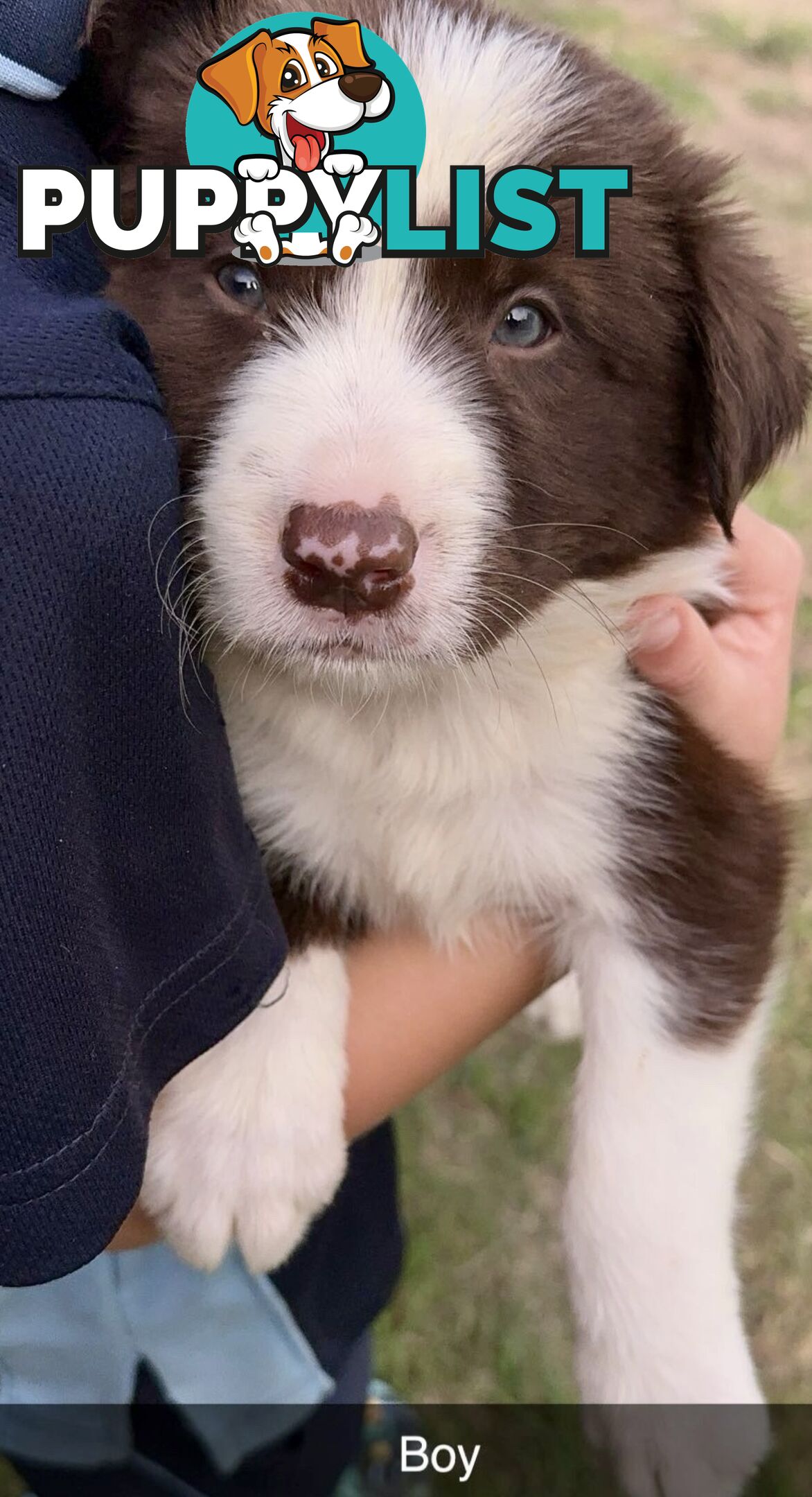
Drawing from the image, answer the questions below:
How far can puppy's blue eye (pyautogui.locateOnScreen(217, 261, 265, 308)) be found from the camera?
1.48 m

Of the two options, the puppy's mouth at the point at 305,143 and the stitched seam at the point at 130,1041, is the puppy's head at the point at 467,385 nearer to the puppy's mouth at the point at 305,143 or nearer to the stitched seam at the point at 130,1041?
the puppy's mouth at the point at 305,143

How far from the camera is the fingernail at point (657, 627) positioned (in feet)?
5.94

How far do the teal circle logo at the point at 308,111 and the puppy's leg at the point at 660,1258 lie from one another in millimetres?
1093

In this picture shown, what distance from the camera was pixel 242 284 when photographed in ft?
4.89

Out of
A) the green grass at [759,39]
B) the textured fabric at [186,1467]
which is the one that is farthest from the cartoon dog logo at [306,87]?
the green grass at [759,39]

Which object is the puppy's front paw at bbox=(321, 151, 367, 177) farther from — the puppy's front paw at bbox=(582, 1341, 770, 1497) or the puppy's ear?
the puppy's front paw at bbox=(582, 1341, 770, 1497)

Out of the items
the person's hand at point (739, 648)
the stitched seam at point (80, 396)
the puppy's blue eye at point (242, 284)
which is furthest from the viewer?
the person's hand at point (739, 648)

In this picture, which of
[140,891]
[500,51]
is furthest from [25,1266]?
[500,51]

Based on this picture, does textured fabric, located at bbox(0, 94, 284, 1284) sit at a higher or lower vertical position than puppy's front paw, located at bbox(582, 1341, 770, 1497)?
higher

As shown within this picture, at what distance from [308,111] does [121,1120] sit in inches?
39.5

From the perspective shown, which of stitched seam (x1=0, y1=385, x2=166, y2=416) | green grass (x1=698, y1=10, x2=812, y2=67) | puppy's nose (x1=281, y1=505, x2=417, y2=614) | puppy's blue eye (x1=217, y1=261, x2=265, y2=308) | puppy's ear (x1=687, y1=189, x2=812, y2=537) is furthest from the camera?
green grass (x1=698, y1=10, x2=812, y2=67)

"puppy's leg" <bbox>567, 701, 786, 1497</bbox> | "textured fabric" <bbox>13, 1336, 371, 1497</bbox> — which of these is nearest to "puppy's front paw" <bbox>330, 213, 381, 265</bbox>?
"puppy's leg" <bbox>567, 701, 786, 1497</bbox>

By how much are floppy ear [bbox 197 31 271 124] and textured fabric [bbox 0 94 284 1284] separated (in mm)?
195

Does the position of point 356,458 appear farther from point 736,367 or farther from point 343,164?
point 736,367
